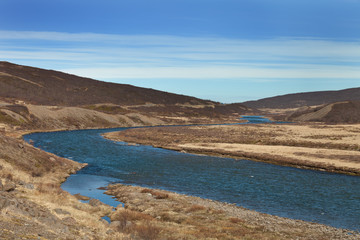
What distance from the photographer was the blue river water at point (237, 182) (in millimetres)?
32406

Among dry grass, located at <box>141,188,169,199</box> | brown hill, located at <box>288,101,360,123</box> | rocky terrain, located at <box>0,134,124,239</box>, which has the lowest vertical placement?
dry grass, located at <box>141,188,169,199</box>

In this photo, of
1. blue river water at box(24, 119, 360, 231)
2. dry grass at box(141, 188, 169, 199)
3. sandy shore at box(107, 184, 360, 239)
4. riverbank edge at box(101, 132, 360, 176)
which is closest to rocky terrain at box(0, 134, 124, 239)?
sandy shore at box(107, 184, 360, 239)

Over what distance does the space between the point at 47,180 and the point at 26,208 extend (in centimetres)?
1781

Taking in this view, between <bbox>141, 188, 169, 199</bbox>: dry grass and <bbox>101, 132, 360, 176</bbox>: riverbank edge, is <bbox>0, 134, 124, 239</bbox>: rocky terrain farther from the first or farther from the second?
<bbox>101, 132, 360, 176</bbox>: riverbank edge

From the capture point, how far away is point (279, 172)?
5078 centimetres

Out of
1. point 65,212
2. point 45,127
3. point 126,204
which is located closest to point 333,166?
point 126,204

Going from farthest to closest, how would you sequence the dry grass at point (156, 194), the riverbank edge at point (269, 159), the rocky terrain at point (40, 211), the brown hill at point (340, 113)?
1. the brown hill at point (340, 113)
2. the riverbank edge at point (269, 159)
3. the dry grass at point (156, 194)
4. the rocky terrain at point (40, 211)

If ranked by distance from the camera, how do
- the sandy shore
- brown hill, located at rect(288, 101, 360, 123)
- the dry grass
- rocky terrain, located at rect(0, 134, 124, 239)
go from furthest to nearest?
brown hill, located at rect(288, 101, 360, 123), the dry grass, the sandy shore, rocky terrain, located at rect(0, 134, 124, 239)

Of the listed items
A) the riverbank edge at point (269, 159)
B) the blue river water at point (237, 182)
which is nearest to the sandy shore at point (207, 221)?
the blue river water at point (237, 182)

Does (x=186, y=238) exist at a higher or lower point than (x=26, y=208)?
lower

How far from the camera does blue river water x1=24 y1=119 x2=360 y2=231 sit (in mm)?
32406

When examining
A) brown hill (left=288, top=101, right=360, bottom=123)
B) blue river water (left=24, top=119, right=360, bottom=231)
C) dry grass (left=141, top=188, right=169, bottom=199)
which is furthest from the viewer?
brown hill (left=288, top=101, right=360, bottom=123)

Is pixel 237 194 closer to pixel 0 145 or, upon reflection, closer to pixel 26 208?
pixel 26 208

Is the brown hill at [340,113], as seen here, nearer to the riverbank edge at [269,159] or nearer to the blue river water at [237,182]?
the riverbank edge at [269,159]
